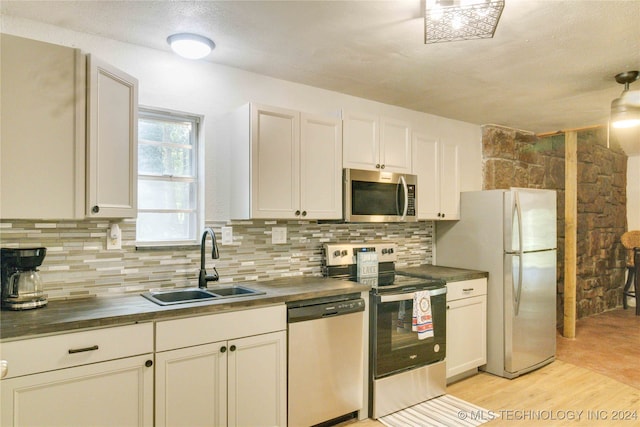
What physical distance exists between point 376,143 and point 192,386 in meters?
2.12

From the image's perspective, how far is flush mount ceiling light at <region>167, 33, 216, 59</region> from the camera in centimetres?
230

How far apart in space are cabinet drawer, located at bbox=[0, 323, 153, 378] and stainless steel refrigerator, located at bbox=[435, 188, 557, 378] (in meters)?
2.82

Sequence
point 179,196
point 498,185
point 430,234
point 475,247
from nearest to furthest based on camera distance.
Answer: point 179,196 < point 475,247 < point 430,234 < point 498,185

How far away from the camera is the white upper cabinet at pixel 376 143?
308 centimetres

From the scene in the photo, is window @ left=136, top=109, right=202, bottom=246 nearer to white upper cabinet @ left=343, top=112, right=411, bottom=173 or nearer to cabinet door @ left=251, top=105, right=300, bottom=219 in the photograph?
cabinet door @ left=251, top=105, right=300, bottom=219

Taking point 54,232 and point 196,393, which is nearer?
point 196,393

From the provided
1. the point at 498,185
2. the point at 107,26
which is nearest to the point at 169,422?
the point at 107,26


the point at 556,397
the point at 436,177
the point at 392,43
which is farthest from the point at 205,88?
the point at 556,397

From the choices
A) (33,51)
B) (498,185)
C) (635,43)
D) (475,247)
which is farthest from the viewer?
(498,185)

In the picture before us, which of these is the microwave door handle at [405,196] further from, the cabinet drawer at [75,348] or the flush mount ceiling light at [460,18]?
the cabinet drawer at [75,348]

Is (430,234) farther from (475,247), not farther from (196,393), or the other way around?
(196,393)

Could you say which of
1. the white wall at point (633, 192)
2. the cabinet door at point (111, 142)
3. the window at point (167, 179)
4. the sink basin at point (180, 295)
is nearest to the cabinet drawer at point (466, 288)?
the sink basin at point (180, 295)

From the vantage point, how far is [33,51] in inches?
73.6

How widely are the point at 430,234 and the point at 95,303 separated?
119 inches
